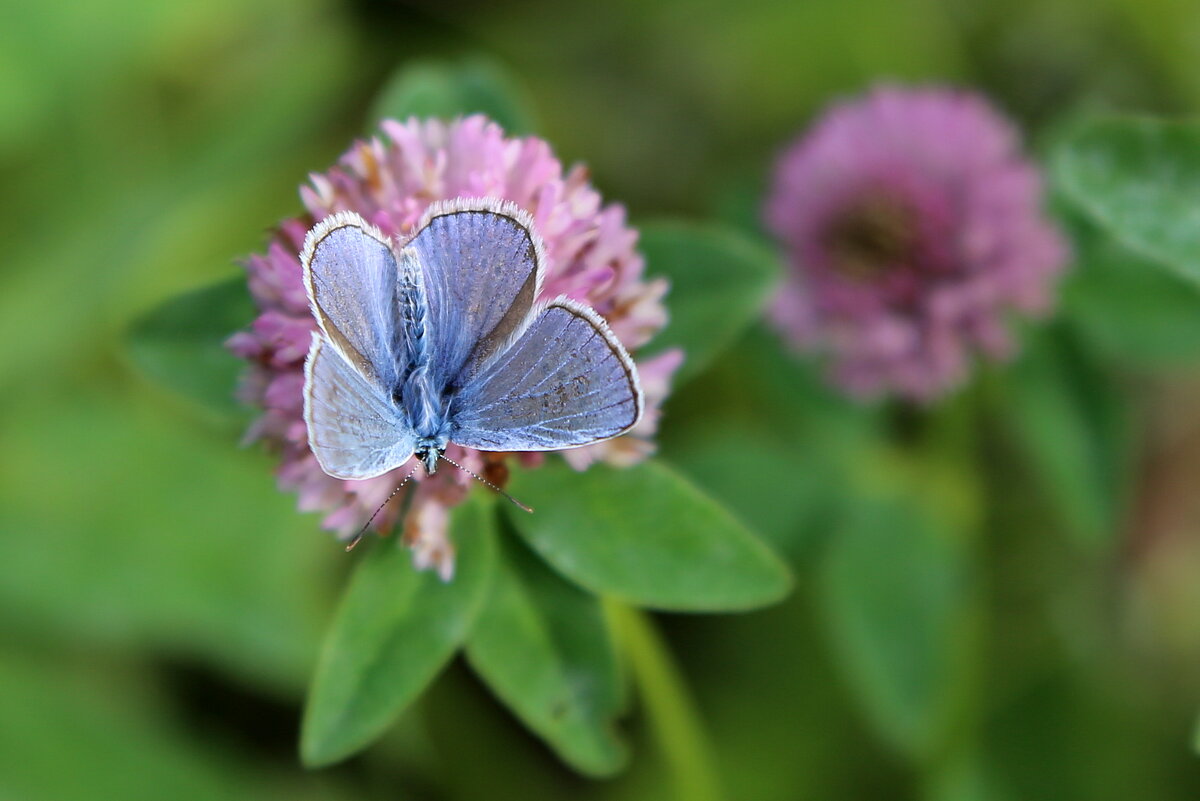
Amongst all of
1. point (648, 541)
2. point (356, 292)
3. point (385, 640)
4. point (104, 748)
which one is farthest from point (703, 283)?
point (104, 748)

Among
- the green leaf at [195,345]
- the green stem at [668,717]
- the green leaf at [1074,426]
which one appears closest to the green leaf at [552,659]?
the green stem at [668,717]

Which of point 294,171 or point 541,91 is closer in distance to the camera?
point 294,171

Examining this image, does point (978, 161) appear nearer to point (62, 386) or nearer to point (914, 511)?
point (914, 511)

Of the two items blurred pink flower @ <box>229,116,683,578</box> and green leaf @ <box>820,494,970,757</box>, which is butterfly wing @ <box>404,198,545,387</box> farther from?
green leaf @ <box>820,494,970,757</box>

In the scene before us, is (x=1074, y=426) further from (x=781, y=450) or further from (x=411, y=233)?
(x=411, y=233)

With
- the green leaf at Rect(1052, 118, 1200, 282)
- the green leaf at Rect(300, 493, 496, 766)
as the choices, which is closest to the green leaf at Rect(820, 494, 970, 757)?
the green leaf at Rect(1052, 118, 1200, 282)

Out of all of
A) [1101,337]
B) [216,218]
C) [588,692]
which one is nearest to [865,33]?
[1101,337]

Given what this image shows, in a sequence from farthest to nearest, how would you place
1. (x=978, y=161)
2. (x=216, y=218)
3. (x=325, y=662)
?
(x=216, y=218)
(x=978, y=161)
(x=325, y=662)
